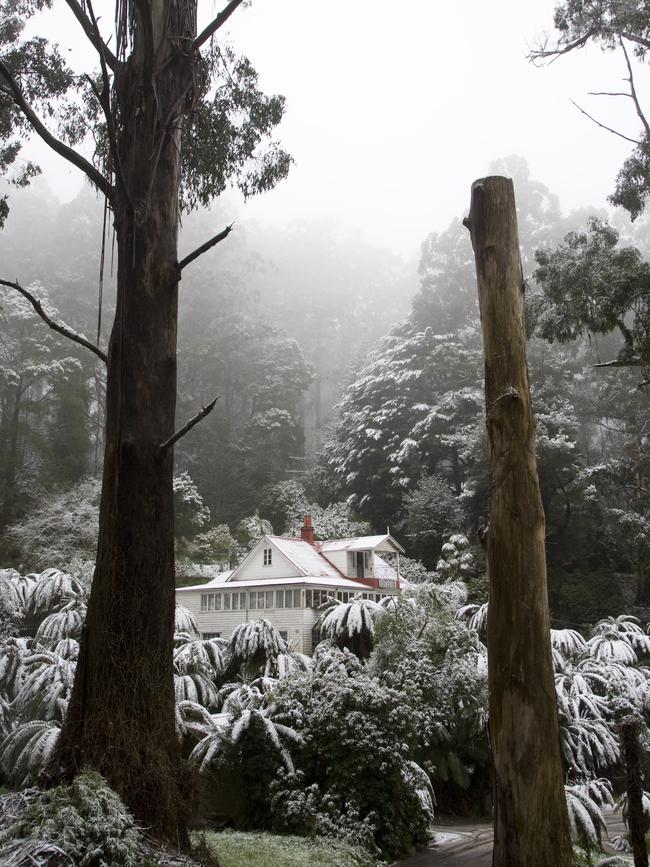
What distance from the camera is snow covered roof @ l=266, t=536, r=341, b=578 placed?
23906mm

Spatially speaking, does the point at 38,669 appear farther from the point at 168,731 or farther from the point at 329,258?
the point at 329,258

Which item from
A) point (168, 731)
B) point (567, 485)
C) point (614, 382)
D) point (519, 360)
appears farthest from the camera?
point (614, 382)

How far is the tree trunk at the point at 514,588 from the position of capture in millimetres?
3801

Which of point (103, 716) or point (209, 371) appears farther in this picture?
point (209, 371)

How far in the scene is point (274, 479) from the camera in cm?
3841

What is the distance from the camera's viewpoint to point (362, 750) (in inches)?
356

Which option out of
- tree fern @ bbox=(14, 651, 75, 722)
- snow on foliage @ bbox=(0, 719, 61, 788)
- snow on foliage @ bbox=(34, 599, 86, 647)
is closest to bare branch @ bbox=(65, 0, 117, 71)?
snow on foliage @ bbox=(0, 719, 61, 788)

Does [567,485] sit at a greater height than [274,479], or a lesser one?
lesser

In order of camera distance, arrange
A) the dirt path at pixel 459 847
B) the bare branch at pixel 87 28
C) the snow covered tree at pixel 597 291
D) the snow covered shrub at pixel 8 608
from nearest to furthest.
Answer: the bare branch at pixel 87 28
the dirt path at pixel 459 847
the snow covered shrub at pixel 8 608
the snow covered tree at pixel 597 291

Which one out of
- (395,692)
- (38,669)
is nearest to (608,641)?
(395,692)

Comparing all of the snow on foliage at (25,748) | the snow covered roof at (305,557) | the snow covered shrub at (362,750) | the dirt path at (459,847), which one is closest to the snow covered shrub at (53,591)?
the snow on foliage at (25,748)

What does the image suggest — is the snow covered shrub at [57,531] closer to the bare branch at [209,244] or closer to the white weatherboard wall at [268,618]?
the white weatherboard wall at [268,618]

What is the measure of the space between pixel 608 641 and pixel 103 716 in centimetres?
1592

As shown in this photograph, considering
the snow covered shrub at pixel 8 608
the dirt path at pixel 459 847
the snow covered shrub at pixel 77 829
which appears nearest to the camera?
the snow covered shrub at pixel 77 829
